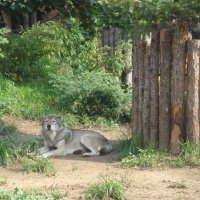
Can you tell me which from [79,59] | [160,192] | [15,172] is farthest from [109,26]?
[160,192]

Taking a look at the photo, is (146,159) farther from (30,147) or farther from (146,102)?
(30,147)

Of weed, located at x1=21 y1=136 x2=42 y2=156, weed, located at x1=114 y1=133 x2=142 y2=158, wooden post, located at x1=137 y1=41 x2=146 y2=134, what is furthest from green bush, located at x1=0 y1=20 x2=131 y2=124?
wooden post, located at x1=137 y1=41 x2=146 y2=134

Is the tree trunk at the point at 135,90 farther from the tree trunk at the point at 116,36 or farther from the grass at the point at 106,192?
the tree trunk at the point at 116,36

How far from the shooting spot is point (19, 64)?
50.7ft

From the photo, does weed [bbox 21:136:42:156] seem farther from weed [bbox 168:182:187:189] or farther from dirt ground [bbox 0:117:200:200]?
weed [bbox 168:182:187:189]

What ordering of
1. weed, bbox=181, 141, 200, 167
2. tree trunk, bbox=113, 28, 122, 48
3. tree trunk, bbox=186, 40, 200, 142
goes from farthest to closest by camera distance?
tree trunk, bbox=113, 28, 122, 48 < tree trunk, bbox=186, 40, 200, 142 < weed, bbox=181, 141, 200, 167

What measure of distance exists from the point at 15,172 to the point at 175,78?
2741 millimetres

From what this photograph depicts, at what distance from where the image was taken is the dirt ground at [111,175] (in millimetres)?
7570

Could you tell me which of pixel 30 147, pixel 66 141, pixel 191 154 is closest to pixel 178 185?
pixel 191 154

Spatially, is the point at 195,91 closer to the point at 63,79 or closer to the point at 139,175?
the point at 139,175

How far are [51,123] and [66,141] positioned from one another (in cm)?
43

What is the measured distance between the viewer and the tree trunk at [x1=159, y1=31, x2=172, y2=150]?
927cm

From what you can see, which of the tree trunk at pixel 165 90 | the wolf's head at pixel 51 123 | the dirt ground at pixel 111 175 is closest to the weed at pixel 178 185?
the dirt ground at pixel 111 175

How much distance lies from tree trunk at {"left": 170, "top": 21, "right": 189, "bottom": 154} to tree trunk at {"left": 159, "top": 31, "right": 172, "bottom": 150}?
0.29 ft
